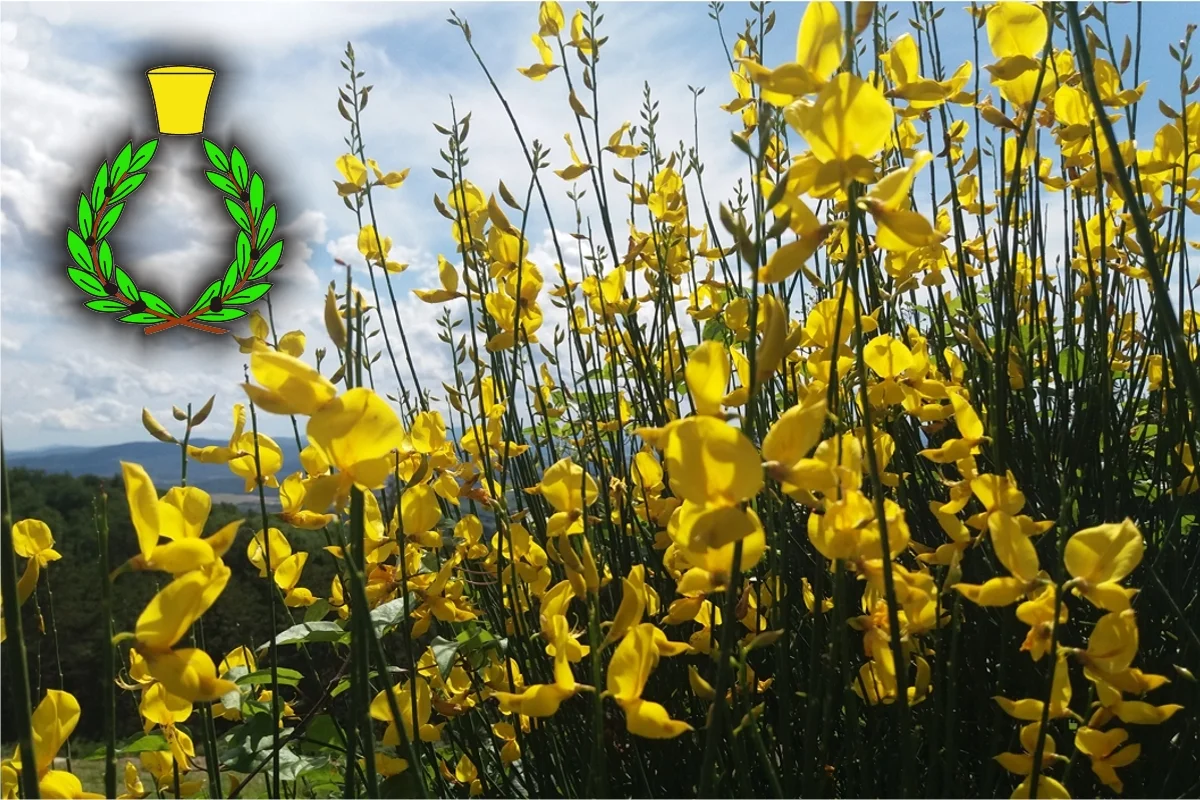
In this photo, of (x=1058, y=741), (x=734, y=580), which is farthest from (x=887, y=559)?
(x=1058, y=741)

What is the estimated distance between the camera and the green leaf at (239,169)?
180cm

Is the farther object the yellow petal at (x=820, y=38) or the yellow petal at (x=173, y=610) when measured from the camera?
the yellow petal at (x=820, y=38)

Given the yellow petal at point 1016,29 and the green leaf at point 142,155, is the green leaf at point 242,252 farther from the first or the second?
the yellow petal at point 1016,29

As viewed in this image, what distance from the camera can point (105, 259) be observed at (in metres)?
1.75

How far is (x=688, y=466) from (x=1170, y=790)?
1041mm

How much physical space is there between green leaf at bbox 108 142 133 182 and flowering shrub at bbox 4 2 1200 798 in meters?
0.45

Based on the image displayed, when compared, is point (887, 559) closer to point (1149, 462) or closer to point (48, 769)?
point (48, 769)

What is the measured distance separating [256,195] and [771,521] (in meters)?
1.42

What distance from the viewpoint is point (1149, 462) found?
229 cm

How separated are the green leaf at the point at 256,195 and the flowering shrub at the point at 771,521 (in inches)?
8.9

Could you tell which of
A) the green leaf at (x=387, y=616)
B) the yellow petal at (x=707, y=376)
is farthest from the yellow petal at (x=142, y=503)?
the green leaf at (x=387, y=616)

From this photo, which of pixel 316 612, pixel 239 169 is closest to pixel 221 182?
pixel 239 169

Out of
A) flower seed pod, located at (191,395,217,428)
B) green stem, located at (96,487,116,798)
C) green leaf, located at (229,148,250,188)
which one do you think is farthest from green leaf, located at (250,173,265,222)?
green stem, located at (96,487,116,798)

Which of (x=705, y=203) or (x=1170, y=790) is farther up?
(x=705, y=203)
